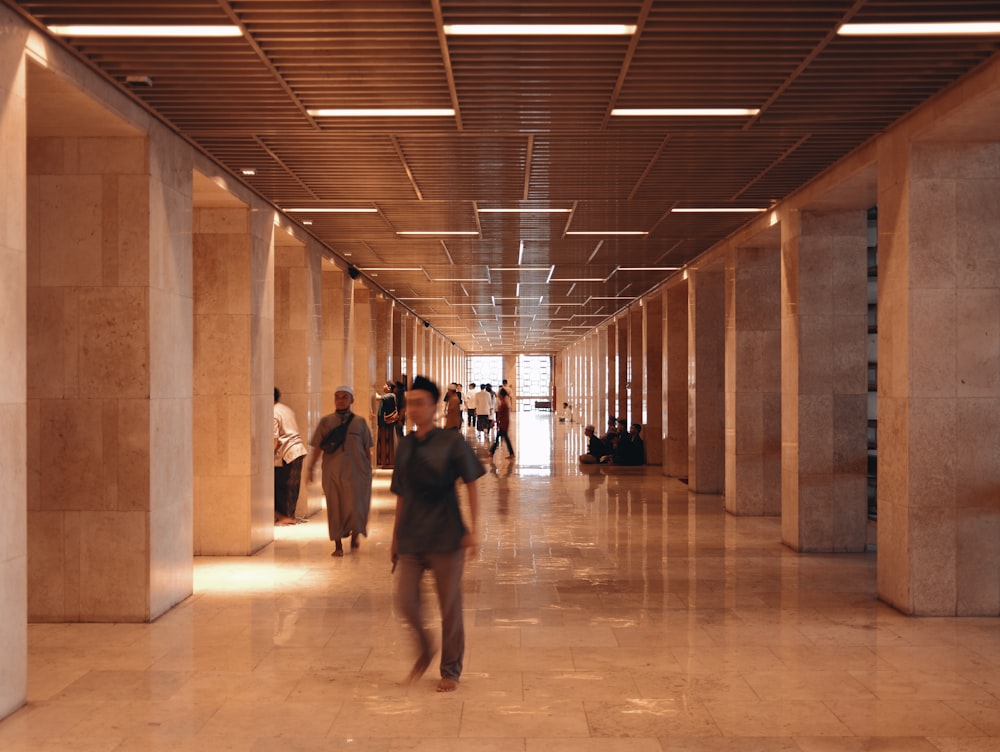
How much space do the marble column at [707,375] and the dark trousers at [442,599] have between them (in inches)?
481

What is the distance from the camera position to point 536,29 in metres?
6.70

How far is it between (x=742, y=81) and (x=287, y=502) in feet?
30.7

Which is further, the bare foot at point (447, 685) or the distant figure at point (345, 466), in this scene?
the distant figure at point (345, 466)

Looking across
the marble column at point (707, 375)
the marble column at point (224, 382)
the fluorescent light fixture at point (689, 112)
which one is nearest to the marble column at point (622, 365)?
the marble column at point (707, 375)

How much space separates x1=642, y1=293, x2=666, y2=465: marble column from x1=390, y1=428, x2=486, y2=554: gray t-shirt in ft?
56.9

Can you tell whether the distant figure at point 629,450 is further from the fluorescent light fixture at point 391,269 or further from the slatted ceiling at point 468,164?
the slatted ceiling at point 468,164

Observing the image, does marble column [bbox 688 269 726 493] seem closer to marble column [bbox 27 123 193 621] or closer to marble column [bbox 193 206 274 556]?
marble column [bbox 193 206 274 556]

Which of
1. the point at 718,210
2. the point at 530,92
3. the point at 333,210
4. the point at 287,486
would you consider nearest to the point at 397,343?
the point at 287,486

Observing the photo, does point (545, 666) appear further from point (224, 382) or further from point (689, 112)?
point (224, 382)

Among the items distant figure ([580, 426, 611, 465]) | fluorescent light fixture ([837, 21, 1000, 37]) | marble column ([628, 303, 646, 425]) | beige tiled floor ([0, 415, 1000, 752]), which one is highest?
fluorescent light fixture ([837, 21, 1000, 37])

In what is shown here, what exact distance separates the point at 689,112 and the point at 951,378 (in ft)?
9.92

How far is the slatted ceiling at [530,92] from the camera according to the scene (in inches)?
255

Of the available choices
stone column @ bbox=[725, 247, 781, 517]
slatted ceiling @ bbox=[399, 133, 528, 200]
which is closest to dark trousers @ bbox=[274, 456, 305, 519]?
slatted ceiling @ bbox=[399, 133, 528, 200]

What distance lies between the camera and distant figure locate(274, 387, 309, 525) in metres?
14.2
